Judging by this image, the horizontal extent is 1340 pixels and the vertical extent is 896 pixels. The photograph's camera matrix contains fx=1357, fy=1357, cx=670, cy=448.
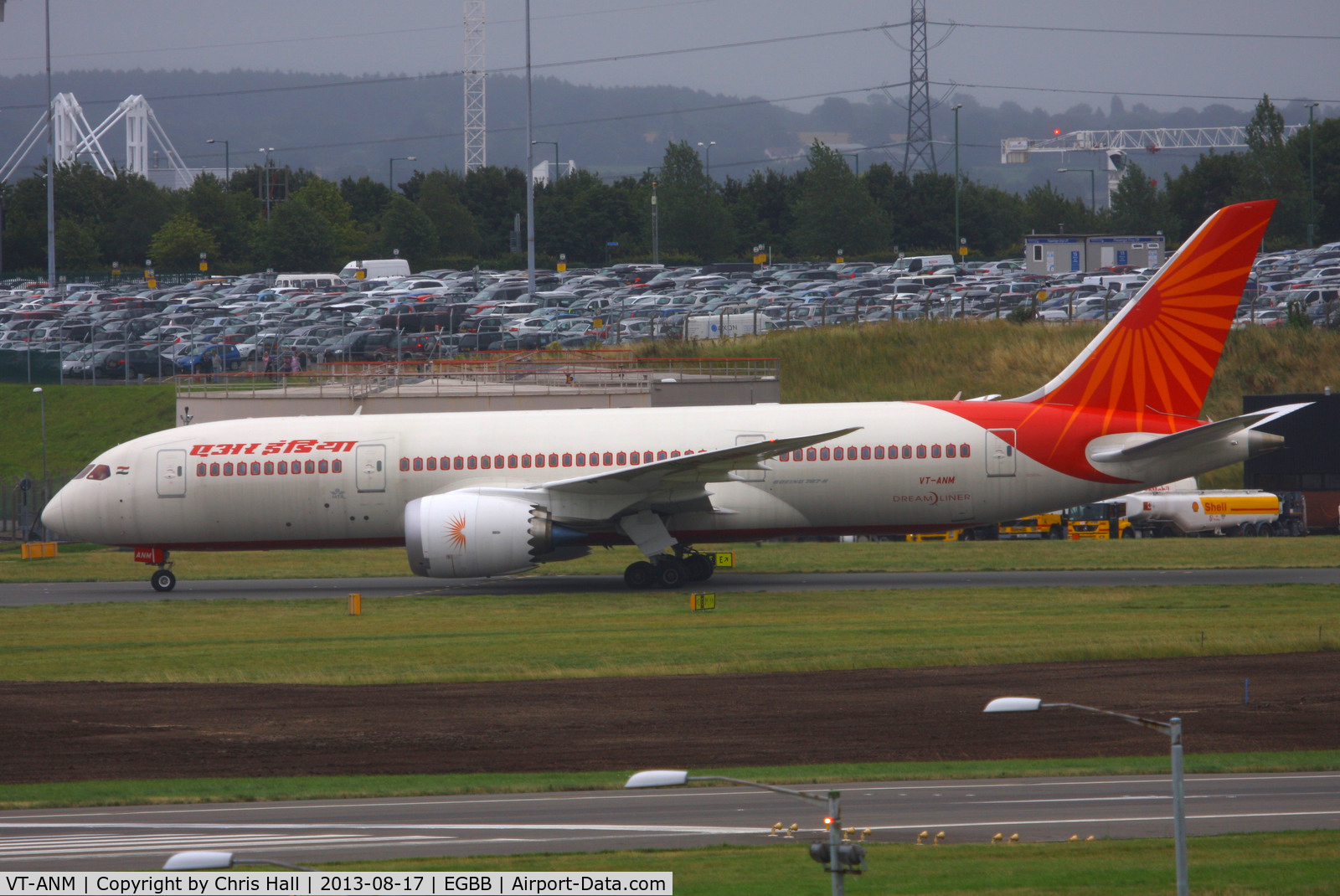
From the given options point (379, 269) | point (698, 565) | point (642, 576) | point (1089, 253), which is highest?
point (379, 269)

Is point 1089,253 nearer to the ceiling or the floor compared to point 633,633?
nearer to the ceiling

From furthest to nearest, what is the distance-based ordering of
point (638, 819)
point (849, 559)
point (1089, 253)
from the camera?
point (1089, 253) → point (849, 559) → point (638, 819)

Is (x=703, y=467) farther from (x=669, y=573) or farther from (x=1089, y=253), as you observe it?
(x=1089, y=253)

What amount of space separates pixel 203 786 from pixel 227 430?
1822 cm

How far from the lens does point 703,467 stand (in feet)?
96.8

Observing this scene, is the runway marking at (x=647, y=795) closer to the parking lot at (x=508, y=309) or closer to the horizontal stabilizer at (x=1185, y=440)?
the horizontal stabilizer at (x=1185, y=440)

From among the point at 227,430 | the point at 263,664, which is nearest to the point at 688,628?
the point at 263,664

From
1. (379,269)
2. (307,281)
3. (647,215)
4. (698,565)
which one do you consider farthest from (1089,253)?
(698,565)

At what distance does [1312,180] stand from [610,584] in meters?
89.4

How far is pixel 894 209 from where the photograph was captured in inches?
4818

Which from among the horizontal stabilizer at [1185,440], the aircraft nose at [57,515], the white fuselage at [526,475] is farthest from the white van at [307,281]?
the horizontal stabilizer at [1185,440]

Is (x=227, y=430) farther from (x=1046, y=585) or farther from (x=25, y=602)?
(x=1046, y=585)

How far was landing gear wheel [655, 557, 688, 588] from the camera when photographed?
103 feet

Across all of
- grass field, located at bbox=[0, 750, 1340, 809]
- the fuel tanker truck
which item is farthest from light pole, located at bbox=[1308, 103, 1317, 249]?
grass field, located at bbox=[0, 750, 1340, 809]
